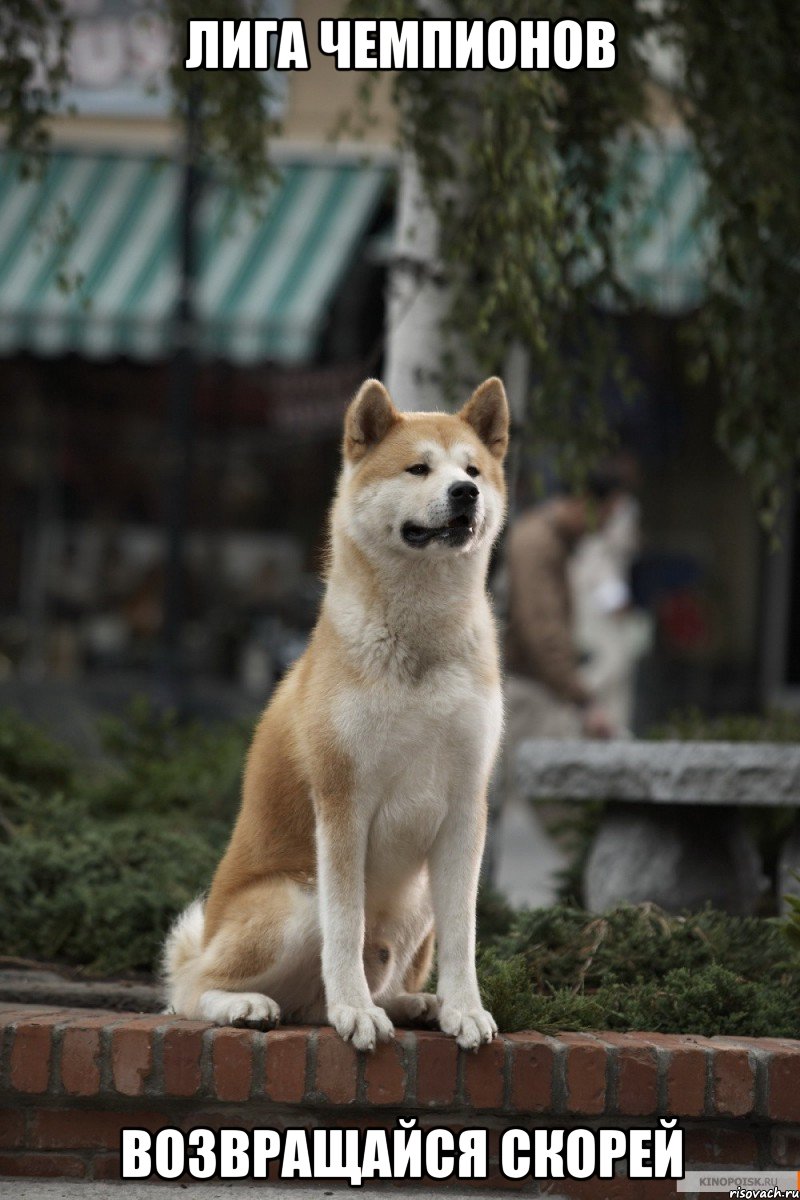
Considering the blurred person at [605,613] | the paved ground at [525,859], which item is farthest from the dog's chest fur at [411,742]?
the blurred person at [605,613]

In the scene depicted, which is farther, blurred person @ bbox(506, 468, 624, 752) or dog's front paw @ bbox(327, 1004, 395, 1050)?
blurred person @ bbox(506, 468, 624, 752)

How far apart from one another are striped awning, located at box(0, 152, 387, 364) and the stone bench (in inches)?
260

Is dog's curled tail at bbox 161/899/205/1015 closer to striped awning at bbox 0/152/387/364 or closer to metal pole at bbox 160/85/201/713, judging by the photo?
metal pole at bbox 160/85/201/713

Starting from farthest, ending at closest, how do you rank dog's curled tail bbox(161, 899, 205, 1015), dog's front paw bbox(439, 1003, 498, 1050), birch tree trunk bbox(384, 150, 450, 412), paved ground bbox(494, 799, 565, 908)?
1. paved ground bbox(494, 799, 565, 908)
2. birch tree trunk bbox(384, 150, 450, 412)
3. dog's curled tail bbox(161, 899, 205, 1015)
4. dog's front paw bbox(439, 1003, 498, 1050)

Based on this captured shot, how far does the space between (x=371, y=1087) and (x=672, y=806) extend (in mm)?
2460

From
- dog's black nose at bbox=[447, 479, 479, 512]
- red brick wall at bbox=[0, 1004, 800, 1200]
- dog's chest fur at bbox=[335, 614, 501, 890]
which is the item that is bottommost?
red brick wall at bbox=[0, 1004, 800, 1200]

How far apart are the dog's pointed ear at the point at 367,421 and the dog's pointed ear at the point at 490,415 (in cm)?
19

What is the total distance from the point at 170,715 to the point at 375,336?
6742 mm

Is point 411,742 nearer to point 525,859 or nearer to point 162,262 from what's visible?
point 525,859

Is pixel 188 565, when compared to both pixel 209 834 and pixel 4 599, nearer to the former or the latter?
pixel 4 599

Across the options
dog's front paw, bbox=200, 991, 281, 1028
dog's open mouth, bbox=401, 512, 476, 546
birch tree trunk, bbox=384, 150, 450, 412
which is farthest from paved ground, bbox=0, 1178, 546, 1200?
birch tree trunk, bbox=384, 150, 450, 412

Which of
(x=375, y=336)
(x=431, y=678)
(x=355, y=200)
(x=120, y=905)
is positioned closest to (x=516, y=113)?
(x=431, y=678)

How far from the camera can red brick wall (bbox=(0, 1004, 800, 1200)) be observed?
3.38 m

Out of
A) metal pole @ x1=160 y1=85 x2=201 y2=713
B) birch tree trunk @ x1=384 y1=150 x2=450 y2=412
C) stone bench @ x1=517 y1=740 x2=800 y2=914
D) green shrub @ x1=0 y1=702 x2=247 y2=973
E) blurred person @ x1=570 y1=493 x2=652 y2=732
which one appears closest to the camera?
green shrub @ x1=0 y1=702 x2=247 y2=973
